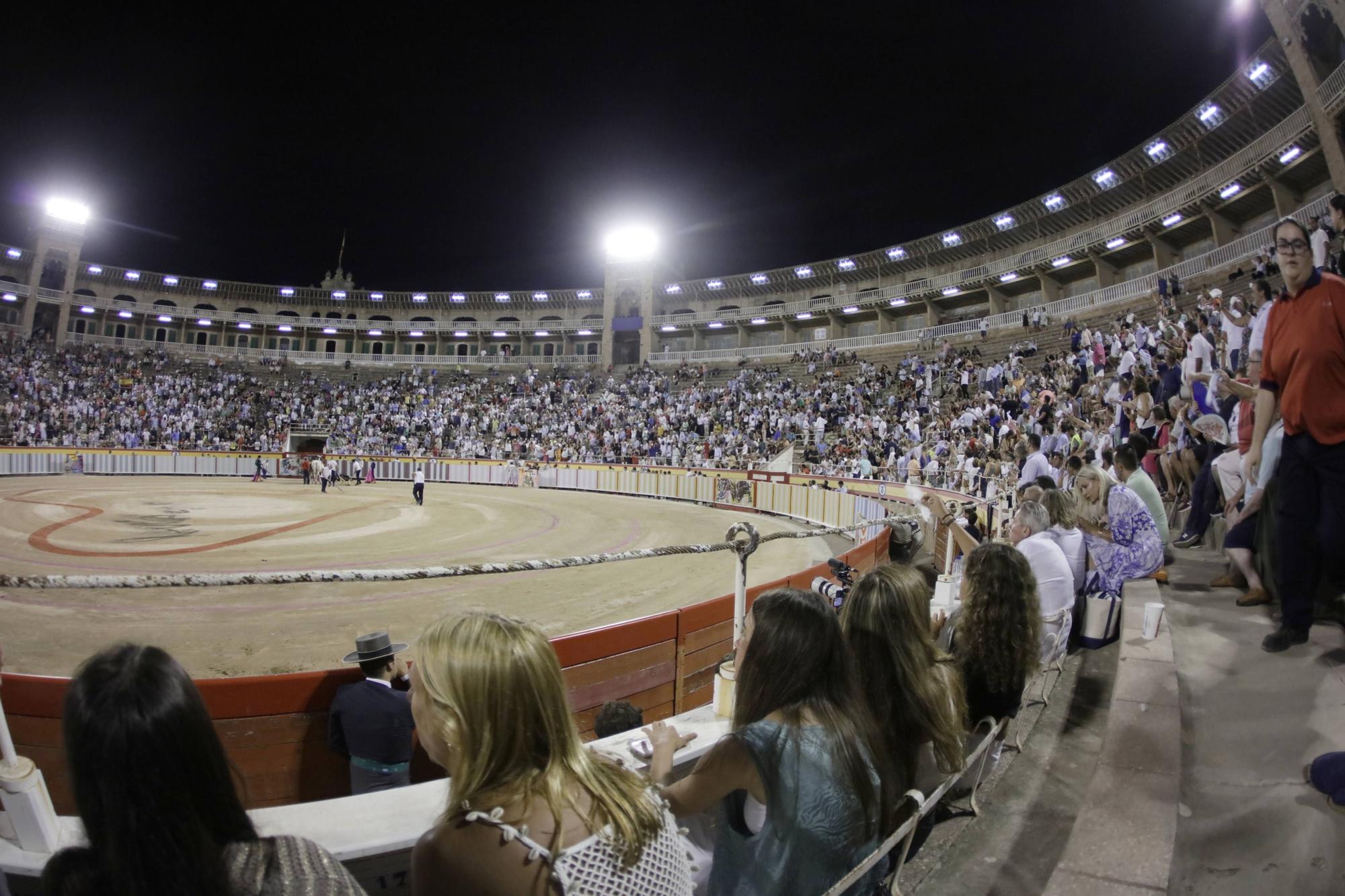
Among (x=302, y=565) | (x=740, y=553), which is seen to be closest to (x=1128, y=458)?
(x=740, y=553)

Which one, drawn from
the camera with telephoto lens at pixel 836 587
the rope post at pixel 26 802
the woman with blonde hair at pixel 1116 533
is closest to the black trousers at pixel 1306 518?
the woman with blonde hair at pixel 1116 533

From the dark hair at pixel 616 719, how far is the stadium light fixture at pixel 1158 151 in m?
42.1

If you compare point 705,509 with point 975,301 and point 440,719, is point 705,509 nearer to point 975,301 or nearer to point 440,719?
point 440,719

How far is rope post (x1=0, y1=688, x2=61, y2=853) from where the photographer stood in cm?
192

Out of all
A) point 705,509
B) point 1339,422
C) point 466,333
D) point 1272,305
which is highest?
point 466,333

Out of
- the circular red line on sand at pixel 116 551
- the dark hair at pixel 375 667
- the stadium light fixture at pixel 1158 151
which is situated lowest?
the circular red line on sand at pixel 116 551

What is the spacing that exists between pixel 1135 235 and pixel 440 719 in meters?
43.2

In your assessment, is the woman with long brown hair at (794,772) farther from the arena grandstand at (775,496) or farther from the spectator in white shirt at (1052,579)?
the spectator in white shirt at (1052,579)

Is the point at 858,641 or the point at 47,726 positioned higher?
the point at 858,641

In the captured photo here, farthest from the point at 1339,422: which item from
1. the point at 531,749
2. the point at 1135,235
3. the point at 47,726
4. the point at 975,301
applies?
the point at 975,301

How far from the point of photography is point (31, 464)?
32812 mm

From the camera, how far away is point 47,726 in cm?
322

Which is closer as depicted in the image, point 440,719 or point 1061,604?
point 440,719

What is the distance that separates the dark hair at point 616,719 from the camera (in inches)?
126
